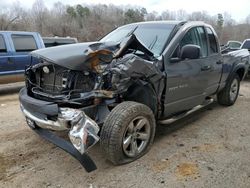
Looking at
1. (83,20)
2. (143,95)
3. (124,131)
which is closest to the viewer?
(124,131)

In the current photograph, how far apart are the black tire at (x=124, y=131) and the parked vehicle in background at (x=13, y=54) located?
5566 mm

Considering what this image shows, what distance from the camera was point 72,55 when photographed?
142 inches

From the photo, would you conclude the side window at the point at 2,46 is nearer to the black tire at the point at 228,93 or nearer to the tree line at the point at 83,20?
the black tire at the point at 228,93

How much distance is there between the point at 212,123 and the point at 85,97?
2979 millimetres

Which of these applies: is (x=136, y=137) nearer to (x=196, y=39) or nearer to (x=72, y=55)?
(x=72, y=55)

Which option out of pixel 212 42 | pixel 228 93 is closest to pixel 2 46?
pixel 212 42

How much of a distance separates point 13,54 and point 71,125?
228 inches

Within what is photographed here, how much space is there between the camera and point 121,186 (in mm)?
3270

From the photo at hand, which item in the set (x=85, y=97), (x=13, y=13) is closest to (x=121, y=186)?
(x=85, y=97)

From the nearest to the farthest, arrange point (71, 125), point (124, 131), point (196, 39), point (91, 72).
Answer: point (71, 125) → point (124, 131) → point (91, 72) → point (196, 39)

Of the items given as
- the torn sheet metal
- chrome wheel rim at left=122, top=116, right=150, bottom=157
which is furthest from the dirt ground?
the torn sheet metal

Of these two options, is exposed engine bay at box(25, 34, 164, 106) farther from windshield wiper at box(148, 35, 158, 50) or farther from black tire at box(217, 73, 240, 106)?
black tire at box(217, 73, 240, 106)

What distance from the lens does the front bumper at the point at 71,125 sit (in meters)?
3.26

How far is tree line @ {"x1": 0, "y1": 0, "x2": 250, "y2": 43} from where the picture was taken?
36.3 meters
